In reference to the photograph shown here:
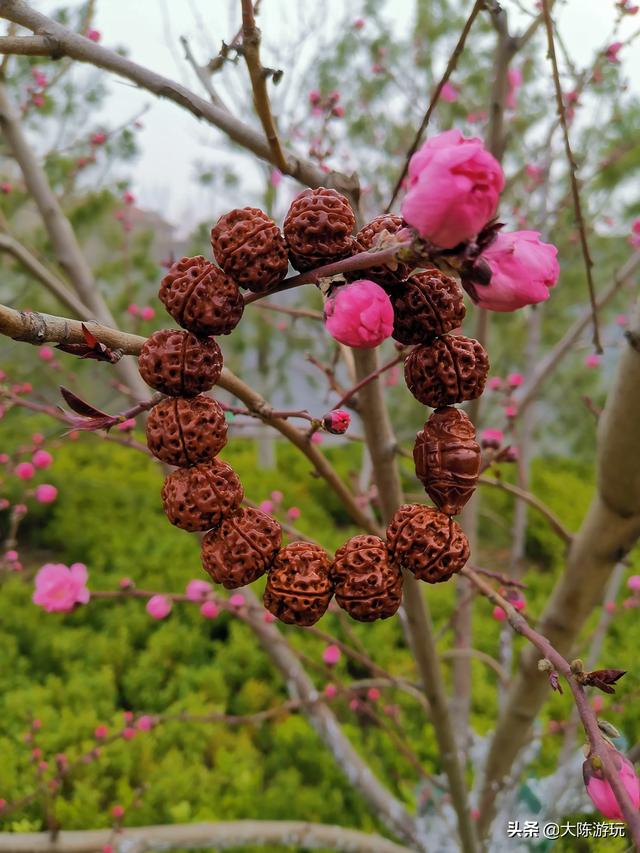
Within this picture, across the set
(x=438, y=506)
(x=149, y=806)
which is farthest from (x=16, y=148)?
(x=149, y=806)

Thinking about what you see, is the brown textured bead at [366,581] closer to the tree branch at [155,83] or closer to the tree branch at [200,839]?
the tree branch at [155,83]

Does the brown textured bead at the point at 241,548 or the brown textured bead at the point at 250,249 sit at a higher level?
the brown textured bead at the point at 250,249

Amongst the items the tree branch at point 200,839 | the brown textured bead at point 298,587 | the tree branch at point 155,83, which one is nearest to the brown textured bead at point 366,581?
the brown textured bead at point 298,587

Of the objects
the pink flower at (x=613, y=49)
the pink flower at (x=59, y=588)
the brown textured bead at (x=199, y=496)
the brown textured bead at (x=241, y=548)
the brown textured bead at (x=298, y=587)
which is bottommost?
the pink flower at (x=59, y=588)

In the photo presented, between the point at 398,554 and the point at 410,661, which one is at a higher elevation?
the point at 398,554

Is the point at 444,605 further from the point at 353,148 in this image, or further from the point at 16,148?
the point at 353,148

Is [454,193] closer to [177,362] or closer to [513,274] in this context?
[513,274]
